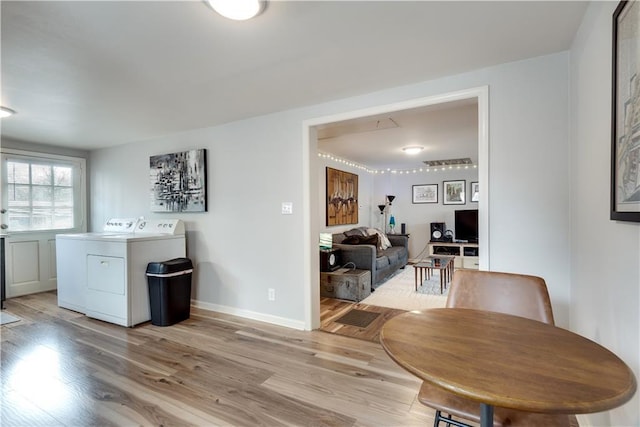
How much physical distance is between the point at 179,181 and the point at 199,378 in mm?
2483

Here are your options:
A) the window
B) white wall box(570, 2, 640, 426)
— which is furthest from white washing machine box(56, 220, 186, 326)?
white wall box(570, 2, 640, 426)

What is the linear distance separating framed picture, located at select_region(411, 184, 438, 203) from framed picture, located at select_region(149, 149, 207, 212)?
17.4 feet

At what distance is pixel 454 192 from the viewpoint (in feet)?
23.1

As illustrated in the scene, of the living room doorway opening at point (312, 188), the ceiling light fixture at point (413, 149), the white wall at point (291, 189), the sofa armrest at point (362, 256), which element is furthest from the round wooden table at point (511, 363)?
the ceiling light fixture at point (413, 149)

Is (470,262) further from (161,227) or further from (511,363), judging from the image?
(511,363)

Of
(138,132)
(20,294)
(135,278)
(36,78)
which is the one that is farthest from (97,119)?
(20,294)

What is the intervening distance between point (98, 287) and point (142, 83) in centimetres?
232

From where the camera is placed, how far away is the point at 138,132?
390cm

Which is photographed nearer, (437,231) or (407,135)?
(407,135)

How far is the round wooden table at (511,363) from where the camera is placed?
2.34 feet

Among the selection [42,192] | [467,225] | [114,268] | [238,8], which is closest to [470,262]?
[467,225]

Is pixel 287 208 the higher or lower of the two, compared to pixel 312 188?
lower

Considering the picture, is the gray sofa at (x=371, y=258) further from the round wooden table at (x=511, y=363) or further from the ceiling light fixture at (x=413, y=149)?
the round wooden table at (x=511, y=363)

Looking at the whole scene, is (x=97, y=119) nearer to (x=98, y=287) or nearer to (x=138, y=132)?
(x=138, y=132)
